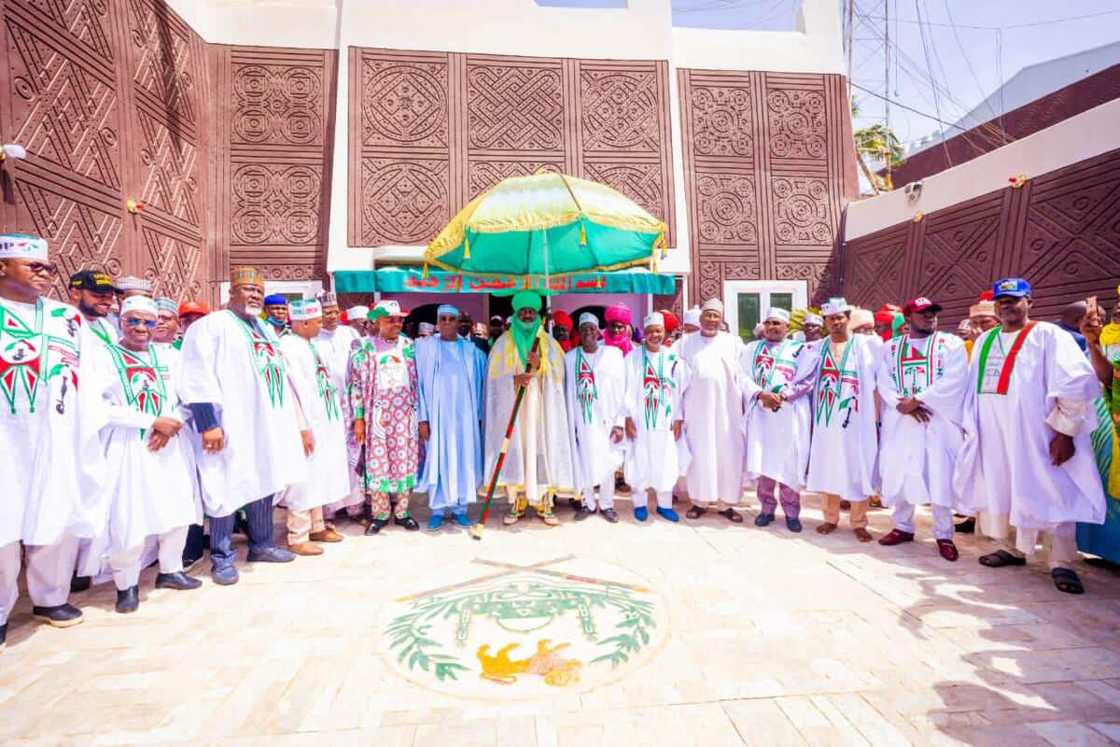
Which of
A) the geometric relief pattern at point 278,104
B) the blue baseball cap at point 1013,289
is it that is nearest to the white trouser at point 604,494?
the blue baseball cap at point 1013,289

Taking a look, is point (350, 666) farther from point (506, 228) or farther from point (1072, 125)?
point (1072, 125)

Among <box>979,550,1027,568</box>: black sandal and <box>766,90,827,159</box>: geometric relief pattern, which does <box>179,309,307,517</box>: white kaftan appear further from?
<box>766,90,827,159</box>: geometric relief pattern

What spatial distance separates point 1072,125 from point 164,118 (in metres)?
10.8

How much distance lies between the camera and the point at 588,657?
2.39m

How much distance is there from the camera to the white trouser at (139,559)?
10.0 feet

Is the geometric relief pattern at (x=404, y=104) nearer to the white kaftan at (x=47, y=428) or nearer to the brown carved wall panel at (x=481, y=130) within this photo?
the brown carved wall panel at (x=481, y=130)

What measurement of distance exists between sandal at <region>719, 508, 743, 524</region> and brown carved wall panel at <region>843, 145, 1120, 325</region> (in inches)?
182

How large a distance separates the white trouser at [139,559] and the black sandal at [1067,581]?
16.2 ft

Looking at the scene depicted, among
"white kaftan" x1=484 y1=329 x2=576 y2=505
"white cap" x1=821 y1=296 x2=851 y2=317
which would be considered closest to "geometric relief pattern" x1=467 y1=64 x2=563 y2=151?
"white kaftan" x1=484 y1=329 x2=576 y2=505

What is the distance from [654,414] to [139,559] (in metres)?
3.57

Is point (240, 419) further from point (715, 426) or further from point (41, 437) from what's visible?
point (715, 426)

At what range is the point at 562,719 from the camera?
200 centimetres

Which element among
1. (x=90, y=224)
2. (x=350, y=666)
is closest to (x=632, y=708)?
(x=350, y=666)

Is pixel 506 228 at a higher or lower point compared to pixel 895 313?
higher
